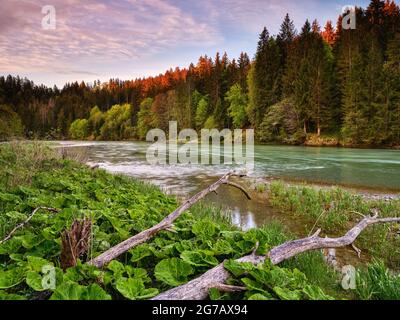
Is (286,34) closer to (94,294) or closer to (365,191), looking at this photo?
(365,191)

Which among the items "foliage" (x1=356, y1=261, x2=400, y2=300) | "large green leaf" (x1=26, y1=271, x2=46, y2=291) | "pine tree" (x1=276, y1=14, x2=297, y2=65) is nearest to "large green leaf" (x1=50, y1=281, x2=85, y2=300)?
"large green leaf" (x1=26, y1=271, x2=46, y2=291)

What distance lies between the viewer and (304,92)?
41.7 m

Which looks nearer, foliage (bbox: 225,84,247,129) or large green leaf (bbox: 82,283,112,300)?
large green leaf (bbox: 82,283,112,300)

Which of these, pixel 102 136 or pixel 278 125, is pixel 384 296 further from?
pixel 102 136

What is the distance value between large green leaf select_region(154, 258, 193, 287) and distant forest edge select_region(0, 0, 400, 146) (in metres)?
12.3

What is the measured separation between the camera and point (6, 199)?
17.2 ft

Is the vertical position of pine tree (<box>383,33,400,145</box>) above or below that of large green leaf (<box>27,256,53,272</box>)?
above

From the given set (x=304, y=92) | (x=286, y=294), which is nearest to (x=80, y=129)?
(x=304, y=92)

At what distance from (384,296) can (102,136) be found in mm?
90465

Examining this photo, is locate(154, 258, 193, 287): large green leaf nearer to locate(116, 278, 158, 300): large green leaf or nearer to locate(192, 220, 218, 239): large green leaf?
locate(116, 278, 158, 300): large green leaf

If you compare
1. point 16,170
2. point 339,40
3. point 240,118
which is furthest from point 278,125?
point 16,170

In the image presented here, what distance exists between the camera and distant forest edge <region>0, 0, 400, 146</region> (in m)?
34.7

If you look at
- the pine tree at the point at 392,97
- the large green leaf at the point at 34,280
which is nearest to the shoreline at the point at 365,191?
the large green leaf at the point at 34,280
